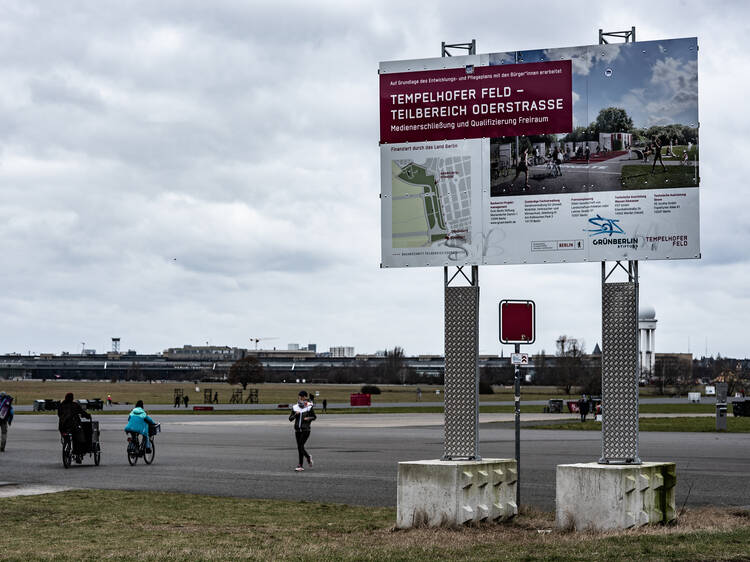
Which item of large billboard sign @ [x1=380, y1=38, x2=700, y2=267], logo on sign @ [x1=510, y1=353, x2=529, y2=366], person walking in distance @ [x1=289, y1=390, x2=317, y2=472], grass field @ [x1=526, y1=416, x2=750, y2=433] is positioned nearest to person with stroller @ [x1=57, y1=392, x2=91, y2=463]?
person walking in distance @ [x1=289, y1=390, x2=317, y2=472]

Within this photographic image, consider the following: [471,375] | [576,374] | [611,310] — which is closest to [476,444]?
[471,375]

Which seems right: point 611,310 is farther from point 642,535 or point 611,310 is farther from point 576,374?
point 576,374

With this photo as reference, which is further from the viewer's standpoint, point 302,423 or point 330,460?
point 330,460

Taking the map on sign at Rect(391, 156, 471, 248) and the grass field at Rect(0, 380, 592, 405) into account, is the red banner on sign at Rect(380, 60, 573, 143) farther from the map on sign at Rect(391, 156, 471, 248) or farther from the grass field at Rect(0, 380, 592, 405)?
the grass field at Rect(0, 380, 592, 405)

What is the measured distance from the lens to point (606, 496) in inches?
501

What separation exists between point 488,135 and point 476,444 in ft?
13.9

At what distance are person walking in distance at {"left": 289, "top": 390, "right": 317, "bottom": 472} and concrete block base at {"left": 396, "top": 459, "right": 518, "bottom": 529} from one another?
36.3ft

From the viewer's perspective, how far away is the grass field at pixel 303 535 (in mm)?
11047

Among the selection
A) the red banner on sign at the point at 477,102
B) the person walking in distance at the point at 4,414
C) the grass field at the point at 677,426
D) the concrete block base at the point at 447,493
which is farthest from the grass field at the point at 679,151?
the grass field at the point at 677,426

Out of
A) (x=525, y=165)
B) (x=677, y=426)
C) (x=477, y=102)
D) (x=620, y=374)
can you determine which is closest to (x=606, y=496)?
(x=620, y=374)

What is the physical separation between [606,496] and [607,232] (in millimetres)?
3479

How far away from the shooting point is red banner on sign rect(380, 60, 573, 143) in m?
13.9

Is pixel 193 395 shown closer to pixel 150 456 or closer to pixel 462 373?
pixel 150 456

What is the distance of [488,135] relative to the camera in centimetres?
1415
